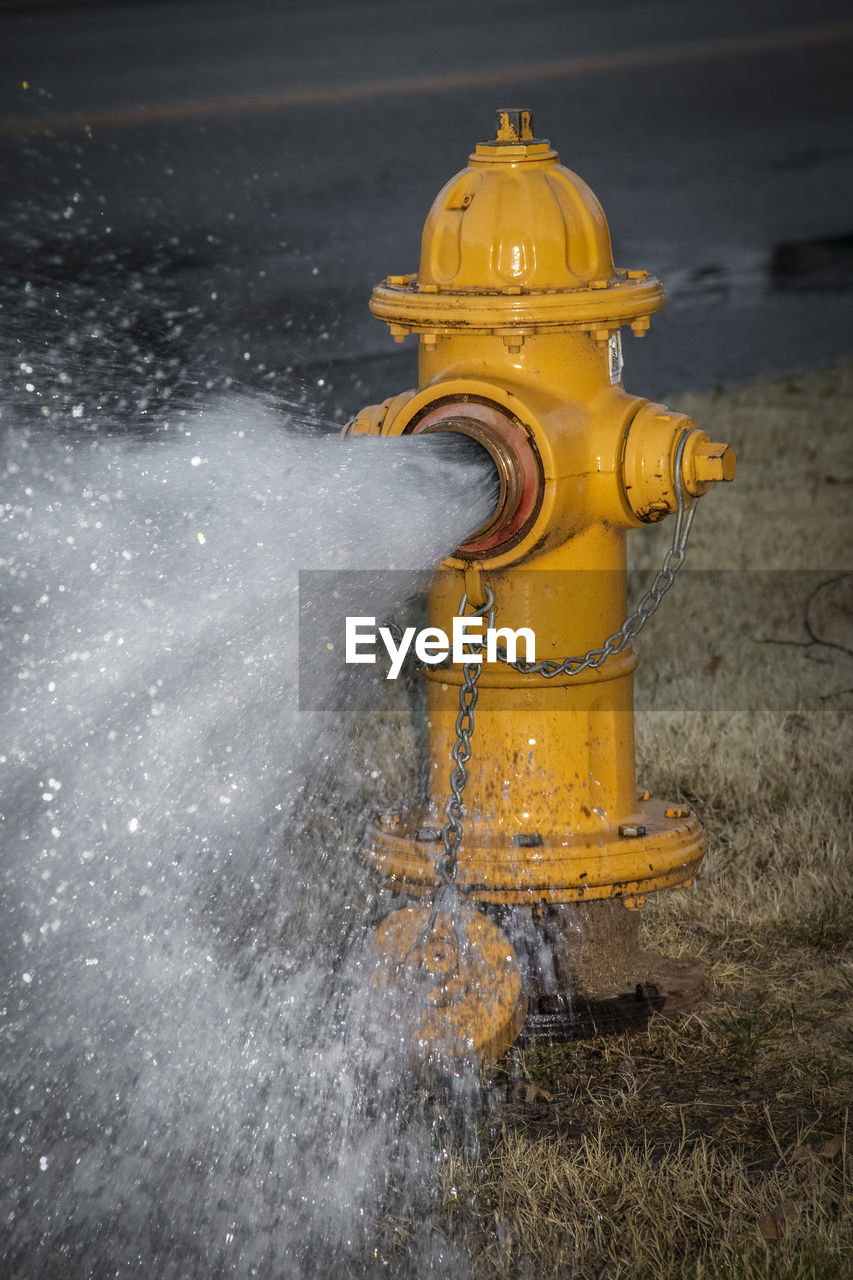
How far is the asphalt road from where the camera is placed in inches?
329

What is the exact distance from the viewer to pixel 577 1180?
100 inches

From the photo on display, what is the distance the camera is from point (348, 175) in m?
14.3

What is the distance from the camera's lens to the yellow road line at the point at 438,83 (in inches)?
699

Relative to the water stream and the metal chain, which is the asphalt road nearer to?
the water stream

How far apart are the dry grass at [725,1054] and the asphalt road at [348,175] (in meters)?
1.66

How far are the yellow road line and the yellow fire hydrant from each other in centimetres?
1289

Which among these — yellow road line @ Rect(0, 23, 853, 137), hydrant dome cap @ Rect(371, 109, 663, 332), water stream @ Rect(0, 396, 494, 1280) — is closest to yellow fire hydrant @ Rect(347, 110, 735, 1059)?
hydrant dome cap @ Rect(371, 109, 663, 332)

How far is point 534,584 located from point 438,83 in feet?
62.0

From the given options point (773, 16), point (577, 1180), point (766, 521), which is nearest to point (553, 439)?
point (577, 1180)

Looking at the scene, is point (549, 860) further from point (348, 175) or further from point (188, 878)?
point (348, 175)

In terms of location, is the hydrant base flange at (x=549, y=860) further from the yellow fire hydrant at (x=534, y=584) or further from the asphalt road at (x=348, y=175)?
the asphalt road at (x=348, y=175)

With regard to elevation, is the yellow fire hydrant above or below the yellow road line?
below

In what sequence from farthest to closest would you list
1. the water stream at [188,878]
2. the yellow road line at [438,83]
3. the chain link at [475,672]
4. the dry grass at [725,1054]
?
1. the yellow road line at [438,83]
2. the chain link at [475,672]
3. the water stream at [188,878]
4. the dry grass at [725,1054]

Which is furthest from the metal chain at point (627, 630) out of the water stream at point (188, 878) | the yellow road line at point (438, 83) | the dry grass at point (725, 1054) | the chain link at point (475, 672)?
the yellow road line at point (438, 83)
